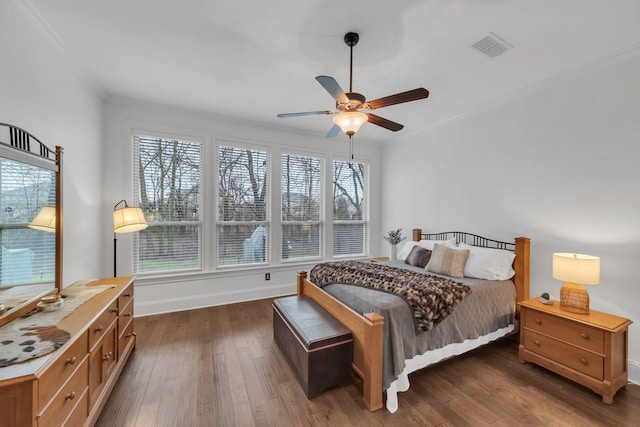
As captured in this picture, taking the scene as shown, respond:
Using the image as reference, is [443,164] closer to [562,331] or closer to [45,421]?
[562,331]

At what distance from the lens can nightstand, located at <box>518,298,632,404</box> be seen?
198 cm

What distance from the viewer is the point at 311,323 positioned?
2.25 metres

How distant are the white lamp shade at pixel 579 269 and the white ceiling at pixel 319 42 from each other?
1.85 metres

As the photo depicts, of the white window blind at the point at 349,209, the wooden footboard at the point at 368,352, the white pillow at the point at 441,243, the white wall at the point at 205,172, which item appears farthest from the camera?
the white window blind at the point at 349,209

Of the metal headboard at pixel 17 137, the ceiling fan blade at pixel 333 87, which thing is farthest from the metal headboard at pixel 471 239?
the metal headboard at pixel 17 137

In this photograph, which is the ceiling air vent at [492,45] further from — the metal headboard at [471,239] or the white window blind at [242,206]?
the white window blind at [242,206]

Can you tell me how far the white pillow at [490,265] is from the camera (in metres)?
2.90

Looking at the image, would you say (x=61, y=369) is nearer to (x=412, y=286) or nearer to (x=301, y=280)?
(x=301, y=280)

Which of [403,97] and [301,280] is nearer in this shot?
[403,97]

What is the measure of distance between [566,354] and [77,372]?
353 cm

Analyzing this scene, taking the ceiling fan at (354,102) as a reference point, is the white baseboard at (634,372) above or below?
below

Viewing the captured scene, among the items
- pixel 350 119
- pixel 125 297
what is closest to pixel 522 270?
Result: pixel 350 119

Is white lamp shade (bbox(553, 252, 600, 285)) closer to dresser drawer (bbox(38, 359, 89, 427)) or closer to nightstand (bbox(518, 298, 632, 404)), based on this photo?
nightstand (bbox(518, 298, 632, 404))

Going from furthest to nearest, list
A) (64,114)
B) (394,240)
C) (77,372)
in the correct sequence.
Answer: (394,240)
(64,114)
(77,372)
